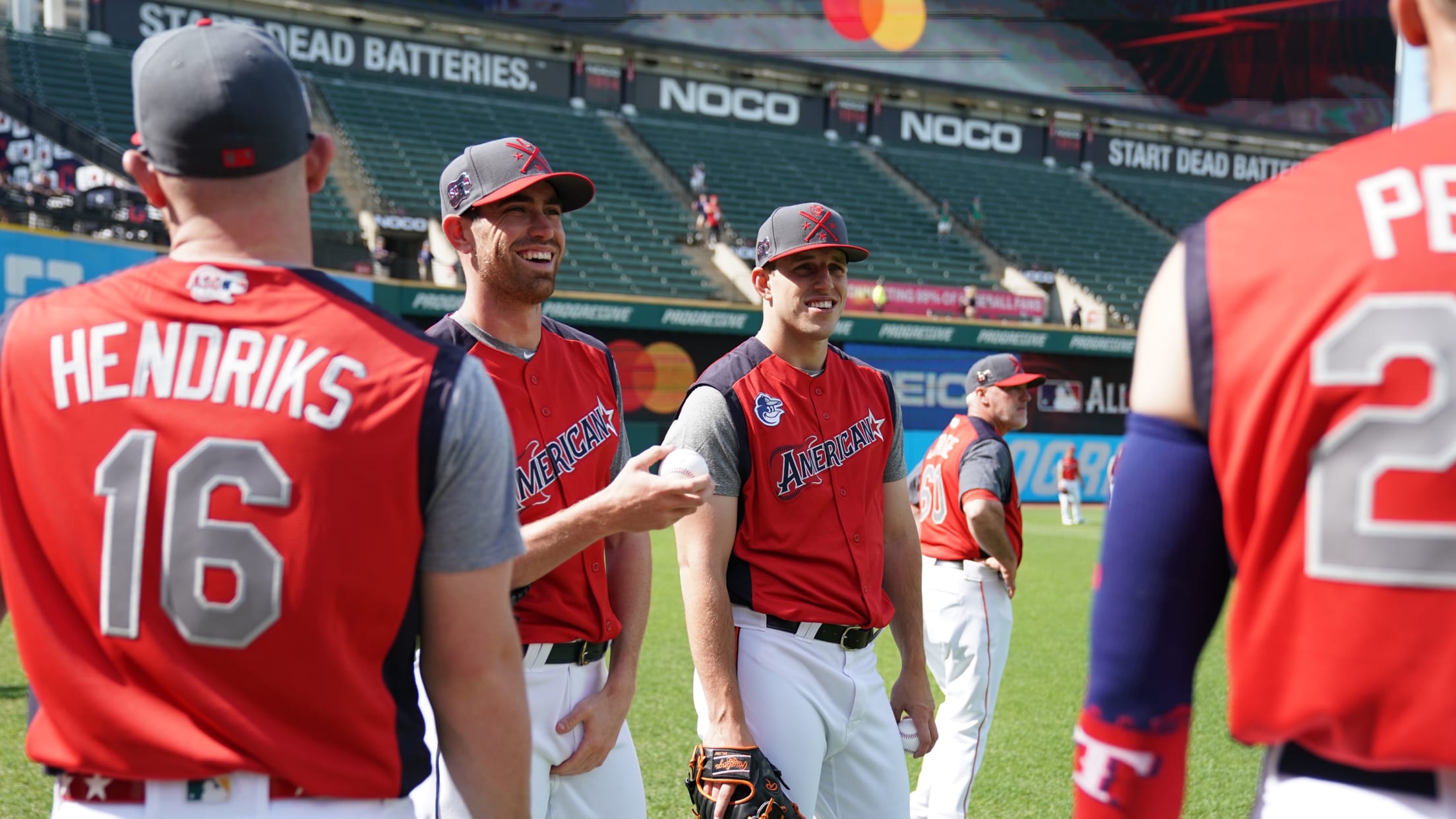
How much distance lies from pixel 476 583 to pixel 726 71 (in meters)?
35.5

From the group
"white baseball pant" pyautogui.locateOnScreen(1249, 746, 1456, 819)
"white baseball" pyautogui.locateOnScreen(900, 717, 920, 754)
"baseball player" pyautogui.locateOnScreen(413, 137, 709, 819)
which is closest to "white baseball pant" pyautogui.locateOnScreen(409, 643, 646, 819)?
"baseball player" pyautogui.locateOnScreen(413, 137, 709, 819)

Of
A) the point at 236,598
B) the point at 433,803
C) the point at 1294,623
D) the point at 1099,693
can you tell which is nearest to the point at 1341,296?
the point at 1294,623

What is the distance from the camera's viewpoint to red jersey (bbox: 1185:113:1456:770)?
53.0 inches

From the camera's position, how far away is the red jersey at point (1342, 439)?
1.35 meters

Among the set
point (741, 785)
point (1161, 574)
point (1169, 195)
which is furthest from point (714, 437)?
point (1169, 195)

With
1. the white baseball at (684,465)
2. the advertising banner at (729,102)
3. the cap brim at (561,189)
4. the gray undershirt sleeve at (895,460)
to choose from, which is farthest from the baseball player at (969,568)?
the advertising banner at (729,102)

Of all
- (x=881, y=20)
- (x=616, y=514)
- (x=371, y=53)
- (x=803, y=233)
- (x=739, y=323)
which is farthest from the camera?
(x=881, y=20)

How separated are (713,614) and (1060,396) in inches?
922

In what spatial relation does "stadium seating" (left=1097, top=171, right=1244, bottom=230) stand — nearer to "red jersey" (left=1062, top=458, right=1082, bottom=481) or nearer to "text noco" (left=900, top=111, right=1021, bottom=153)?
"text noco" (left=900, top=111, right=1021, bottom=153)

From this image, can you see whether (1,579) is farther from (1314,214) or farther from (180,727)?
(1314,214)

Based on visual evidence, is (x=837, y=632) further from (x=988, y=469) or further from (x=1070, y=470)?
(x=1070, y=470)

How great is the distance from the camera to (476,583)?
181 centimetres

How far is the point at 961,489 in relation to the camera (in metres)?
6.62

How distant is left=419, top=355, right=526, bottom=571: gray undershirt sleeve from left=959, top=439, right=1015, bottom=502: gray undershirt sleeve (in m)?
4.96
